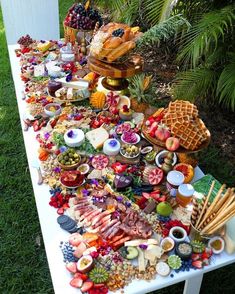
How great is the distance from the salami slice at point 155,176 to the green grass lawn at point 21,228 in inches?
24.5

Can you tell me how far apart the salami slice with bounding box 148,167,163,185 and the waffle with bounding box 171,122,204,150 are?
0.20 metres

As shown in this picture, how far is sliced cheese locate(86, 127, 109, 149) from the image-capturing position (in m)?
2.10

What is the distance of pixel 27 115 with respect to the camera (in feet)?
7.88

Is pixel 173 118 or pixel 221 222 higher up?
pixel 173 118

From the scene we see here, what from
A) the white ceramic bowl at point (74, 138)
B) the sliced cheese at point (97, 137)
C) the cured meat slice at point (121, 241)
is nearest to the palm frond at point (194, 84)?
the sliced cheese at point (97, 137)

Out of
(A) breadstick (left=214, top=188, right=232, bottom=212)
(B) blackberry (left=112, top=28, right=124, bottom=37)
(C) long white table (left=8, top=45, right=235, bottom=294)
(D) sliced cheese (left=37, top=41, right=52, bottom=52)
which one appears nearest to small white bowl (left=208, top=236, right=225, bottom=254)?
(C) long white table (left=8, top=45, right=235, bottom=294)

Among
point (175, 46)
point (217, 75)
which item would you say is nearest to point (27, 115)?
point (217, 75)

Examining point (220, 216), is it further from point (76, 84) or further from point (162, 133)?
point (76, 84)

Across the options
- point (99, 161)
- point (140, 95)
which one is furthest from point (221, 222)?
point (140, 95)

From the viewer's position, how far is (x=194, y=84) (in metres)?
3.04

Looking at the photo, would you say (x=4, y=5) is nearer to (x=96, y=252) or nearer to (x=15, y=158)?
(x=15, y=158)

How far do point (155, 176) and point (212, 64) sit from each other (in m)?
1.65

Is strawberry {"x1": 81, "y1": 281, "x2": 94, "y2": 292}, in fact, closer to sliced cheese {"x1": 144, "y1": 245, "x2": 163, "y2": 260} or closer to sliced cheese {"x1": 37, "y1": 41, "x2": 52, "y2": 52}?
sliced cheese {"x1": 144, "y1": 245, "x2": 163, "y2": 260}

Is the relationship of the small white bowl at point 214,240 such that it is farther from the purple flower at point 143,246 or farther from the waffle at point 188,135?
the waffle at point 188,135
